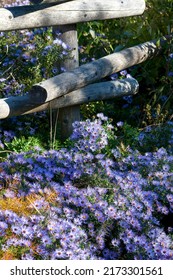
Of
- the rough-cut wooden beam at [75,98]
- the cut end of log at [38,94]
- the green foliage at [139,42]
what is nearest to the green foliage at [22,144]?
the rough-cut wooden beam at [75,98]

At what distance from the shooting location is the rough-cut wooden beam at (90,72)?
4.84 m

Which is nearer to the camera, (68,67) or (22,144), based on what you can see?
(22,144)

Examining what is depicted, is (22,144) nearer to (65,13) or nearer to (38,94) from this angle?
(38,94)

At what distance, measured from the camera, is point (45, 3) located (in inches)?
198

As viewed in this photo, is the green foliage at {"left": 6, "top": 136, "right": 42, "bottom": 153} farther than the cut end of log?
Yes

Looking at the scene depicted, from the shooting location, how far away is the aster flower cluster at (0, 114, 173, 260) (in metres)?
3.43

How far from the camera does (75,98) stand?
535 cm

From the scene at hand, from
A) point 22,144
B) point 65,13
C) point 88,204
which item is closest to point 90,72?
point 65,13

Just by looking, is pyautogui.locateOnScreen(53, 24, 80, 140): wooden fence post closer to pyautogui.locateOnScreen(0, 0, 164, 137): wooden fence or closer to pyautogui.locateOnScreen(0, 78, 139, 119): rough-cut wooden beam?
pyautogui.locateOnScreen(0, 0, 164, 137): wooden fence

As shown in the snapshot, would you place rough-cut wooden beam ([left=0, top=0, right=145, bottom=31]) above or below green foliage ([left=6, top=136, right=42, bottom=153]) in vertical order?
above

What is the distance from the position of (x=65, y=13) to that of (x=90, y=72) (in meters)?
0.52

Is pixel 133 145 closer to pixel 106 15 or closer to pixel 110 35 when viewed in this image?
pixel 106 15

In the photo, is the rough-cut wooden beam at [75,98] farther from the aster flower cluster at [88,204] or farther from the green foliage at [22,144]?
the aster flower cluster at [88,204]

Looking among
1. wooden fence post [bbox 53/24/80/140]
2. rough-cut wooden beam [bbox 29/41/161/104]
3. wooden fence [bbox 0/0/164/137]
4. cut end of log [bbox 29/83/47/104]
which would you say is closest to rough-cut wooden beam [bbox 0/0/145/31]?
wooden fence [bbox 0/0/164/137]
